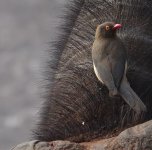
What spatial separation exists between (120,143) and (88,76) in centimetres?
81

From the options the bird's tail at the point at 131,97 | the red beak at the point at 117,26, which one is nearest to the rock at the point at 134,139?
the bird's tail at the point at 131,97

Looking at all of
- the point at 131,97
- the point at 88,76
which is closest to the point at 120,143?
the point at 131,97

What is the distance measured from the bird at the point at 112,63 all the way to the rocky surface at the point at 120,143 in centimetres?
19

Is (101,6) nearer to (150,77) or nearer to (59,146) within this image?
(150,77)

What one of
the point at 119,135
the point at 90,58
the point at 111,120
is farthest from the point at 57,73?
the point at 119,135

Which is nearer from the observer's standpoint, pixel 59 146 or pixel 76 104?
pixel 59 146

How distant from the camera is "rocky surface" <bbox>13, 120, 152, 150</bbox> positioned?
16.1ft

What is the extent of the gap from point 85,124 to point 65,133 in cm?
16

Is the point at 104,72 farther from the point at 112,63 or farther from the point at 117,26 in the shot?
the point at 117,26

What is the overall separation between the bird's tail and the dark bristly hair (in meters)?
0.19

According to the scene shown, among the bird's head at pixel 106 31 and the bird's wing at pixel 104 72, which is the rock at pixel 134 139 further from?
the bird's head at pixel 106 31

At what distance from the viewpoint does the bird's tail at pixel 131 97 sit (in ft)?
16.6

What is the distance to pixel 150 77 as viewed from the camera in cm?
546

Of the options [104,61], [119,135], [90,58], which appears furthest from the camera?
[90,58]
